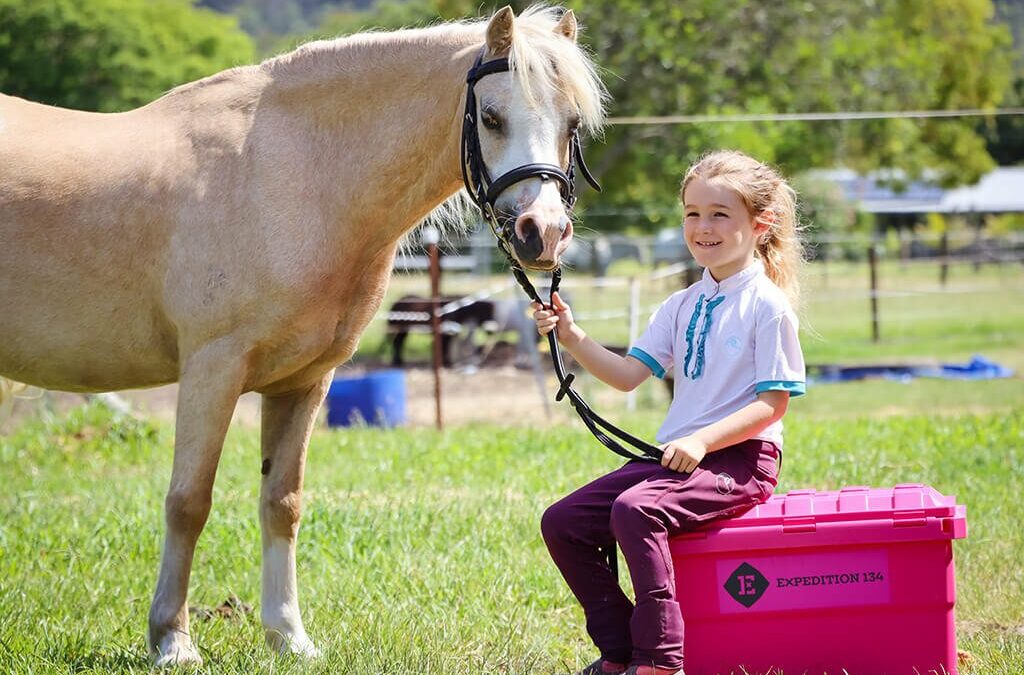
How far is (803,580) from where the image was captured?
116 inches

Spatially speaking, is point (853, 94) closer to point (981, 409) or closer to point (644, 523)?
point (981, 409)

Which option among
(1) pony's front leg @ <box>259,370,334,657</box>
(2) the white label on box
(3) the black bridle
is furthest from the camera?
(1) pony's front leg @ <box>259,370,334,657</box>

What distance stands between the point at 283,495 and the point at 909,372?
10.5 metres

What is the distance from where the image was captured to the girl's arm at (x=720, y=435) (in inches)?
114

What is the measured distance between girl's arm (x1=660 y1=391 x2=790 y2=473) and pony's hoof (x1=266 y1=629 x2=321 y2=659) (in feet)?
4.40

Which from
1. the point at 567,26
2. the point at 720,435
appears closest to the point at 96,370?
the point at 567,26

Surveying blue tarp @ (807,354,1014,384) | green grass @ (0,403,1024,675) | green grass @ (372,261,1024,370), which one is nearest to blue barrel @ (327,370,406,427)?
green grass @ (0,403,1024,675)

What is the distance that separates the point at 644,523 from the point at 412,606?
1.35m

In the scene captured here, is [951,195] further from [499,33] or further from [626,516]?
[626,516]

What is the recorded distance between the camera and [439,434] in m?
8.06

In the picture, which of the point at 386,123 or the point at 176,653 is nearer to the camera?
the point at 176,653

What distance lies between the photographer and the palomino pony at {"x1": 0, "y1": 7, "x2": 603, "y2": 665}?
3318mm

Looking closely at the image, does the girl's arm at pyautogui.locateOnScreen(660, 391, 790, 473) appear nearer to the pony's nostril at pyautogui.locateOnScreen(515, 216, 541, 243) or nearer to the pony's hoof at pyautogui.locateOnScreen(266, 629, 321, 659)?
the pony's nostril at pyautogui.locateOnScreen(515, 216, 541, 243)

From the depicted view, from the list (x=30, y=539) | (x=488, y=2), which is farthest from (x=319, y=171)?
(x=488, y=2)
